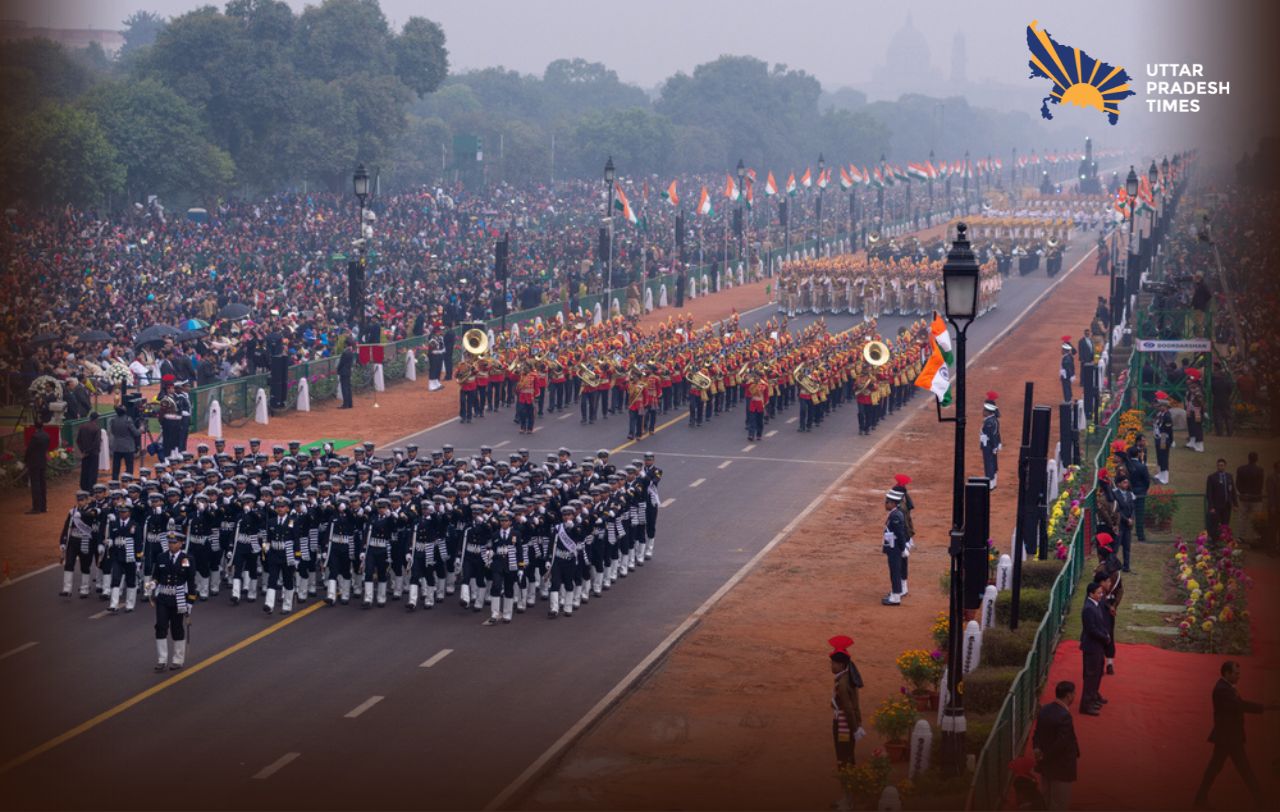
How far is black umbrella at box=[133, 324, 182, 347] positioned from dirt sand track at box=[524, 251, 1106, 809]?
18.3 metres

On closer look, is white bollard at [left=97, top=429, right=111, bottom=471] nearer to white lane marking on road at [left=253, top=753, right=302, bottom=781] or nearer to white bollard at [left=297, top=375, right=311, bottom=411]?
white bollard at [left=297, top=375, right=311, bottom=411]

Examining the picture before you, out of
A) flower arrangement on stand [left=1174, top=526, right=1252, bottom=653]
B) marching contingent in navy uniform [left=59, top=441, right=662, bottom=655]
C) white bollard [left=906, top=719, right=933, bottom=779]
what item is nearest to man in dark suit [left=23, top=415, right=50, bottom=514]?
marching contingent in navy uniform [left=59, top=441, right=662, bottom=655]

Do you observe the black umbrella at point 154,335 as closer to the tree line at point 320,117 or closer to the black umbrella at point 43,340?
the black umbrella at point 43,340

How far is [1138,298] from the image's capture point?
66.4m

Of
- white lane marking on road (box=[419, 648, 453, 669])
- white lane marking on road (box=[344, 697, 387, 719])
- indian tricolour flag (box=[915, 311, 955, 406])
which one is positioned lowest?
white lane marking on road (box=[419, 648, 453, 669])

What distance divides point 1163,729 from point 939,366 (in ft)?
19.0

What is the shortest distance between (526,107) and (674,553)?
431 feet

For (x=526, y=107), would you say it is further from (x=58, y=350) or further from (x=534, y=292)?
(x=58, y=350)

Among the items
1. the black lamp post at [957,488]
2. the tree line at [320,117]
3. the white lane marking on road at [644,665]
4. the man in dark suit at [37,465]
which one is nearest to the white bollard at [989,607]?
the white lane marking on road at [644,665]

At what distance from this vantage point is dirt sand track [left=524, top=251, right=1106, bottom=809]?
62.6 ft

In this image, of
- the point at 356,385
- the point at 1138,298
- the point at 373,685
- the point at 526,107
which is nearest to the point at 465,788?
the point at 373,685

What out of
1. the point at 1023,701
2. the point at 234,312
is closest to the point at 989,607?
the point at 1023,701

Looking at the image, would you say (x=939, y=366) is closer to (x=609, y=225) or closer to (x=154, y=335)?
(x=154, y=335)

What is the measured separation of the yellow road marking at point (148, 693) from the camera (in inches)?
781
